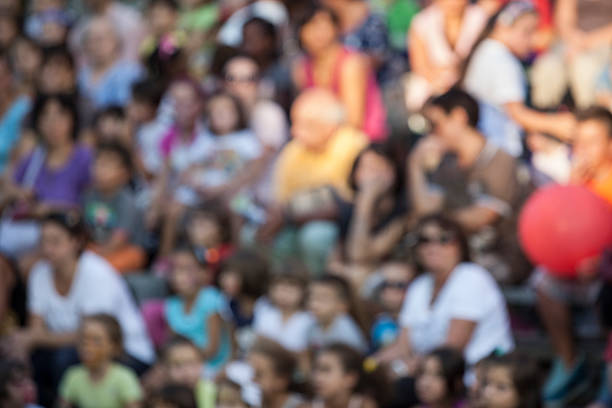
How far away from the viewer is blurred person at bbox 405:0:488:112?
268 inches

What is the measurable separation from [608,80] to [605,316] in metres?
1.40

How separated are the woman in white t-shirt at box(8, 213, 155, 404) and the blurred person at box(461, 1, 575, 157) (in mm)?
1685

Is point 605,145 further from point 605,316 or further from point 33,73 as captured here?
point 33,73

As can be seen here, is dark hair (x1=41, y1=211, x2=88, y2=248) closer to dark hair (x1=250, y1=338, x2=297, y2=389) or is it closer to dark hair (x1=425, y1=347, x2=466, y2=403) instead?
dark hair (x1=250, y1=338, x2=297, y2=389)

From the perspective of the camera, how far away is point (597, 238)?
17.7 ft

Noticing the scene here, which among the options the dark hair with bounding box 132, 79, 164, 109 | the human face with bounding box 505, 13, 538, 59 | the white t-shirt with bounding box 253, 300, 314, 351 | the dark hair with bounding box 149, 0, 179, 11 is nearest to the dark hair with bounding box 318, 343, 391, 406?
the white t-shirt with bounding box 253, 300, 314, 351

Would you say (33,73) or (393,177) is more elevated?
(33,73)

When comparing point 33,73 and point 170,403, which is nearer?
point 170,403

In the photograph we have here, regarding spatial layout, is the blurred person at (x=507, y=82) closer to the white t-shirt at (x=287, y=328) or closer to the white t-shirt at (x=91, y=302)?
the white t-shirt at (x=287, y=328)

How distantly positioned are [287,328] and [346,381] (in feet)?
1.82

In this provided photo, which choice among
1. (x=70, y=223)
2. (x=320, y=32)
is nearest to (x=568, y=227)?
(x=320, y=32)

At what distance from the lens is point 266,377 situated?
18.2 feet

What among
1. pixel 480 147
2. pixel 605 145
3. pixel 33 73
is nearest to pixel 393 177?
pixel 480 147

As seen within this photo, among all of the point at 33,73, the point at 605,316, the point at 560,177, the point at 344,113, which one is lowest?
the point at 605,316
